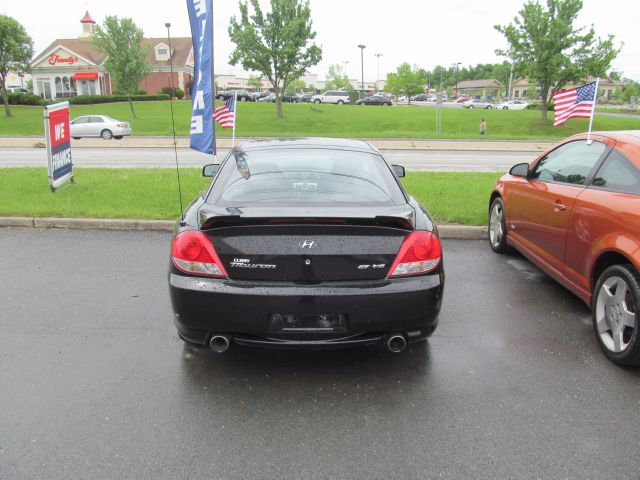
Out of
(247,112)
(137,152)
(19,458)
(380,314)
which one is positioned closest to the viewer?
(19,458)

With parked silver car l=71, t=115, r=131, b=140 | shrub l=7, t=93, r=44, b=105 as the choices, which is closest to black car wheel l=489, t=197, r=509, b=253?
parked silver car l=71, t=115, r=131, b=140

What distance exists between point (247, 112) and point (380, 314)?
129 feet

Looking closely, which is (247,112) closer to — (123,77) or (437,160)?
(123,77)

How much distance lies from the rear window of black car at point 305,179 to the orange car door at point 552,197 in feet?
5.18

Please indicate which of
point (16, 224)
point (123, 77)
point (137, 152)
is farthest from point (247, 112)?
point (16, 224)

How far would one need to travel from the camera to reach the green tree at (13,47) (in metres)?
35.3

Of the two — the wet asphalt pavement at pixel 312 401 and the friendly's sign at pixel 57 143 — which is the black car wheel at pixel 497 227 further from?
the friendly's sign at pixel 57 143

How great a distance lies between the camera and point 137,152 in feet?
68.5

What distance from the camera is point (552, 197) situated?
475cm

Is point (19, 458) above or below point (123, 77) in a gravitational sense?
below

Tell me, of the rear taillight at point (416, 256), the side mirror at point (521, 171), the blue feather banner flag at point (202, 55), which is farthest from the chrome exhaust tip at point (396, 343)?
the blue feather banner flag at point (202, 55)

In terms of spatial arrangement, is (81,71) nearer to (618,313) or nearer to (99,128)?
(99,128)

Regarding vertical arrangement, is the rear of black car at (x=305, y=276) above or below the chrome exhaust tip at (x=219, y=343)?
above

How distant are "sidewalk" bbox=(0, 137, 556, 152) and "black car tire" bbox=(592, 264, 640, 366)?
19331 mm
